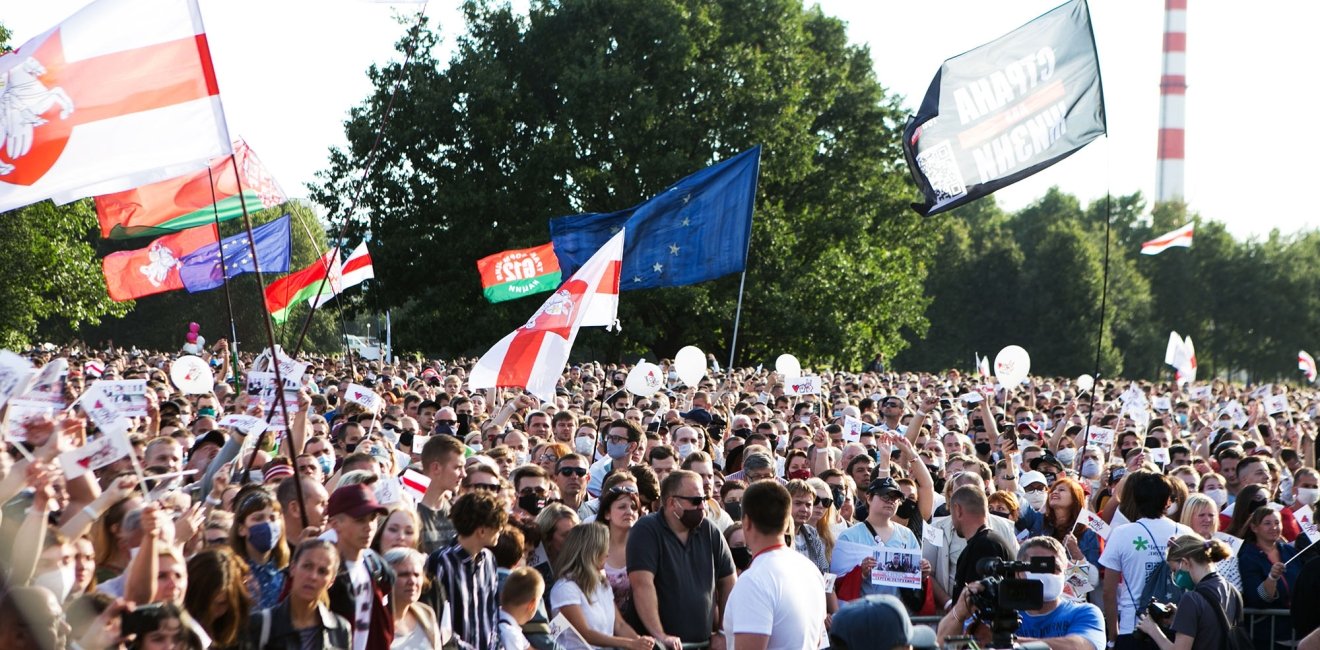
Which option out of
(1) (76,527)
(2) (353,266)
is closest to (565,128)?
(2) (353,266)

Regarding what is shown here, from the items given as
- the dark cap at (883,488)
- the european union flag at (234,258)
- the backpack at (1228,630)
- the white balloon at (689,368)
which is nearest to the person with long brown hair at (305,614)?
the dark cap at (883,488)

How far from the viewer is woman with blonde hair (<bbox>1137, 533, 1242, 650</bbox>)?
24.4 feet

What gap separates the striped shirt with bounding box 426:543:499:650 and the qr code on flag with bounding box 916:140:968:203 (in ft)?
21.2

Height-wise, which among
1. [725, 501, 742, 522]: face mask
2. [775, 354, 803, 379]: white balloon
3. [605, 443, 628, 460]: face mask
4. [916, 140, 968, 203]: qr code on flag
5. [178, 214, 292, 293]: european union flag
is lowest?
[725, 501, 742, 522]: face mask

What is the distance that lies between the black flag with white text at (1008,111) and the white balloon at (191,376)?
828 centimetres

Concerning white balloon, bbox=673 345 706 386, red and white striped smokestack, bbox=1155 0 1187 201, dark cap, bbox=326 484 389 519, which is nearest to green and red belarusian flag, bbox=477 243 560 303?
white balloon, bbox=673 345 706 386

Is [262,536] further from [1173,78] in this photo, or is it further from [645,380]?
[1173,78]

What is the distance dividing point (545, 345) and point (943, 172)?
363 centimetres

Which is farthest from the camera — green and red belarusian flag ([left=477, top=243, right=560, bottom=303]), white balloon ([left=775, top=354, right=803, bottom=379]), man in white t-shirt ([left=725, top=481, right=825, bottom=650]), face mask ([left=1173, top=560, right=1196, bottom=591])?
green and red belarusian flag ([left=477, top=243, right=560, bottom=303])

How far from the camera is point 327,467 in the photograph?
33.0 ft

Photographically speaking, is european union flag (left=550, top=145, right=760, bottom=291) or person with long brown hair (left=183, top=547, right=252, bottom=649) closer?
person with long brown hair (left=183, top=547, right=252, bottom=649)

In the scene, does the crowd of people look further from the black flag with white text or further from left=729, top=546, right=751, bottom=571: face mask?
the black flag with white text

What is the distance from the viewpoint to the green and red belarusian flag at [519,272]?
27859 millimetres

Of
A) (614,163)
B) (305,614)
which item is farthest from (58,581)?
(614,163)
